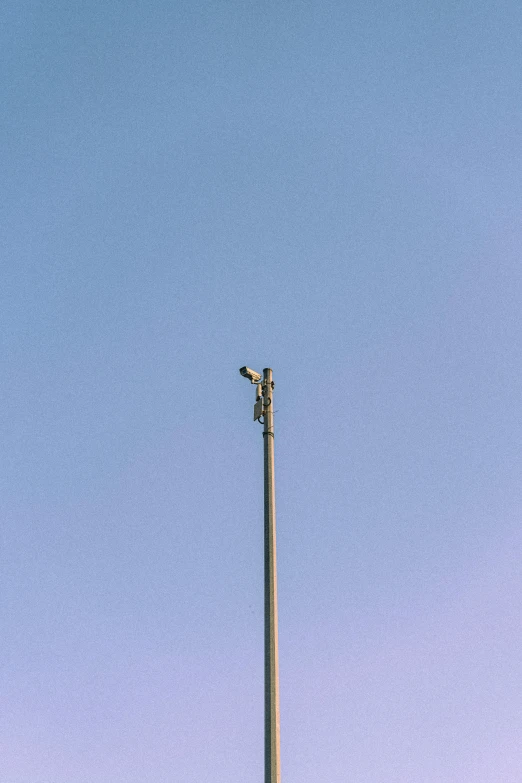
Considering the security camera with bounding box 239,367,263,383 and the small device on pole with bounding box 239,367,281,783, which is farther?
the security camera with bounding box 239,367,263,383

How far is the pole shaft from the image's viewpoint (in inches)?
423

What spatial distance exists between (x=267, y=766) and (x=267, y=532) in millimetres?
3212

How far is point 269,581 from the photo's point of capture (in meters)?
12.0

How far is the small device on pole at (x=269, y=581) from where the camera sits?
1077 cm

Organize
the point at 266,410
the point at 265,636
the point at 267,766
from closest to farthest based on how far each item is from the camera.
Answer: the point at 267,766
the point at 265,636
the point at 266,410

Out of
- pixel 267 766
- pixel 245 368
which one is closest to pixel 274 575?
pixel 267 766

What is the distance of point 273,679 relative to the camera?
36.9 feet

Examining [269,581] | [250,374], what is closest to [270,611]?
[269,581]

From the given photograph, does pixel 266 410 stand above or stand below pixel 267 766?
above

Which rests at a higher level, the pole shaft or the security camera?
the security camera

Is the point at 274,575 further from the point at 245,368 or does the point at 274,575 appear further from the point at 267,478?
the point at 245,368

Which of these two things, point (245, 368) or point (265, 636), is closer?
point (265, 636)

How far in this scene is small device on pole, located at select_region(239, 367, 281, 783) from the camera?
10.8 meters

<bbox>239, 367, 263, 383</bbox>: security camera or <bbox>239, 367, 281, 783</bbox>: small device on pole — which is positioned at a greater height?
<bbox>239, 367, 263, 383</bbox>: security camera
